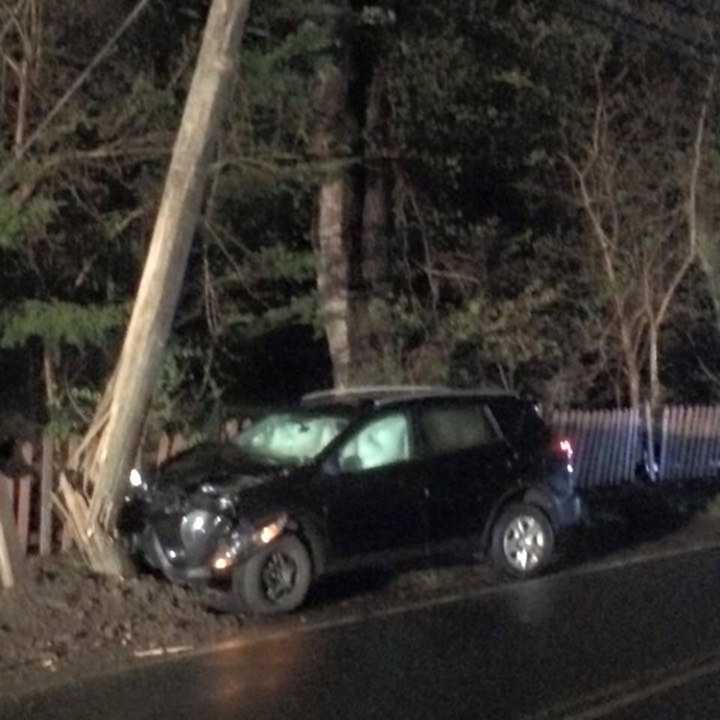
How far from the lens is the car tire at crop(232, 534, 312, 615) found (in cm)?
1582

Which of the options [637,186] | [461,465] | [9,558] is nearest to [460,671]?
[9,558]

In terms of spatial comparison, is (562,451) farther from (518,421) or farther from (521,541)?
(521,541)

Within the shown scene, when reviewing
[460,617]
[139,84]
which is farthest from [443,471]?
[139,84]

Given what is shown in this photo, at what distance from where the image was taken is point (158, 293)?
16.0 meters

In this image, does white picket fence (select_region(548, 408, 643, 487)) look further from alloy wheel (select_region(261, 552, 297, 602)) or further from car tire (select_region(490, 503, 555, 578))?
alloy wheel (select_region(261, 552, 297, 602))

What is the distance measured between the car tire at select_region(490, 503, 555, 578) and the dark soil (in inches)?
9.6

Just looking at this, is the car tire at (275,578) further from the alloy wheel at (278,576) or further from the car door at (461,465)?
the car door at (461,465)

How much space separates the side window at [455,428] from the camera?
17.9 m

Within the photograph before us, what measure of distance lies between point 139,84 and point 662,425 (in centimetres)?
1111

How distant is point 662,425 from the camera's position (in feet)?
90.9

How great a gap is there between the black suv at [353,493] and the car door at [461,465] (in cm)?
1

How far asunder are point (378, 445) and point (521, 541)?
6.48 ft

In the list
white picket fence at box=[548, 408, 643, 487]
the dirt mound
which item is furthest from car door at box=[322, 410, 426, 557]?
white picket fence at box=[548, 408, 643, 487]

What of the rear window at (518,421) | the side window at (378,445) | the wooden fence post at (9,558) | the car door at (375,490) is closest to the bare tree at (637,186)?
the rear window at (518,421)
